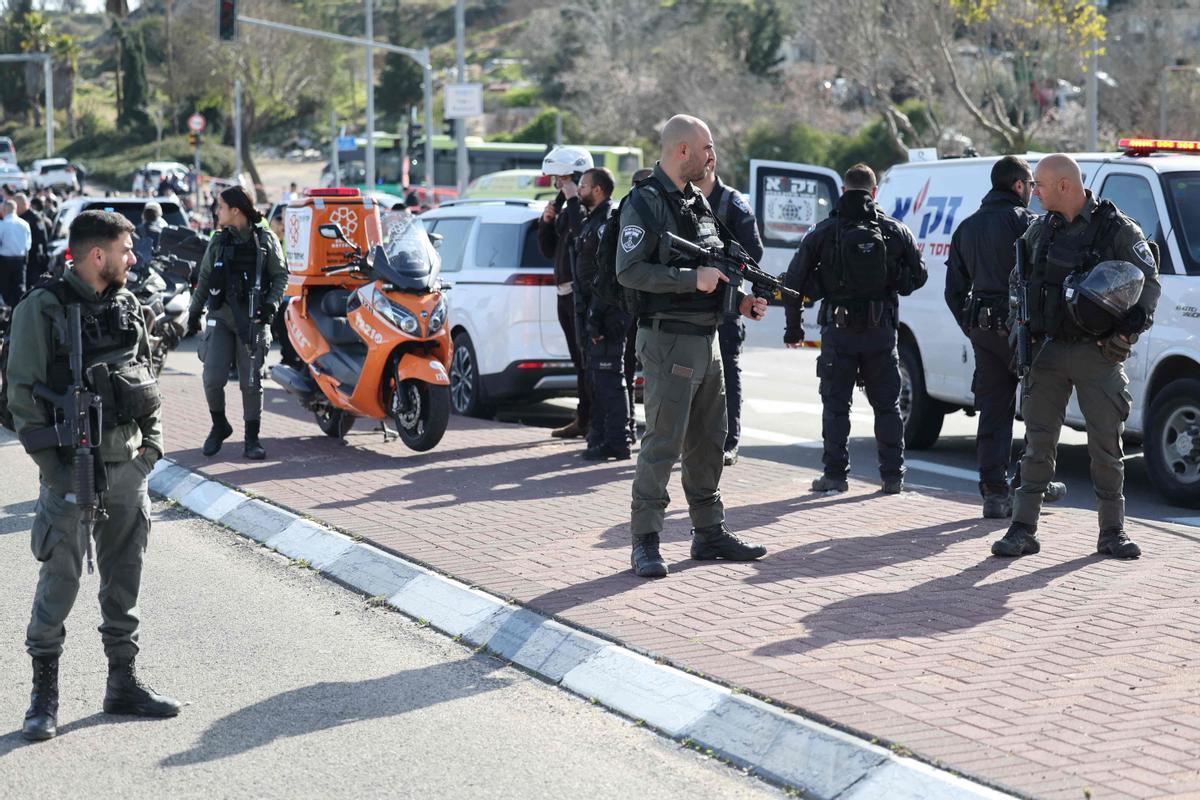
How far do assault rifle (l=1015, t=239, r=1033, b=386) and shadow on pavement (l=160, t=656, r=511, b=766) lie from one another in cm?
300

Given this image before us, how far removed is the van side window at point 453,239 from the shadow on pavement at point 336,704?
7945mm

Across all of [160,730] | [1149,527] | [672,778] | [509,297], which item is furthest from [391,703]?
[509,297]

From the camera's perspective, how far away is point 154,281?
1418 centimetres

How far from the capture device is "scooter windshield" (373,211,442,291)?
10.8 metres

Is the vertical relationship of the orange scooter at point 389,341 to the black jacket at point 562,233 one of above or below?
below

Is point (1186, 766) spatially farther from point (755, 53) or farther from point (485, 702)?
point (755, 53)

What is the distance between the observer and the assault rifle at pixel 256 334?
10656mm

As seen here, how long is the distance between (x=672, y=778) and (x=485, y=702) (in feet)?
3.46

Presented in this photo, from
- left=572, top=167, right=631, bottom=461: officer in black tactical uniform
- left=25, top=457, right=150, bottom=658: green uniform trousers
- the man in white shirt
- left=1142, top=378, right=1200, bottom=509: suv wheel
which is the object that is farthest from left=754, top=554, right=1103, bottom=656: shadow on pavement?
the man in white shirt

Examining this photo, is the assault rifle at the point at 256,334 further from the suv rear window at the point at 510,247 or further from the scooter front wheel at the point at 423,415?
the suv rear window at the point at 510,247

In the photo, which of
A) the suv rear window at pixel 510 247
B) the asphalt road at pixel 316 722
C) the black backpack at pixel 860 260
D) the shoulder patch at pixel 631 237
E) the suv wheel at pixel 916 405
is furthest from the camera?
the suv rear window at pixel 510 247

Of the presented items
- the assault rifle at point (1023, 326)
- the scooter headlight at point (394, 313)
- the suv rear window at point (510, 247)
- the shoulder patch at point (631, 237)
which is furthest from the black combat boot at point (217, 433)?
the assault rifle at point (1023, 326)

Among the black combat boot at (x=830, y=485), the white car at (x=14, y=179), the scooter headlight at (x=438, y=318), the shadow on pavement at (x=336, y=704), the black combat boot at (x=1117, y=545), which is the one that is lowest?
the shadow on pavement at (x=336, y=704)

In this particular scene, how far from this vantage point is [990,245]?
8.53m
